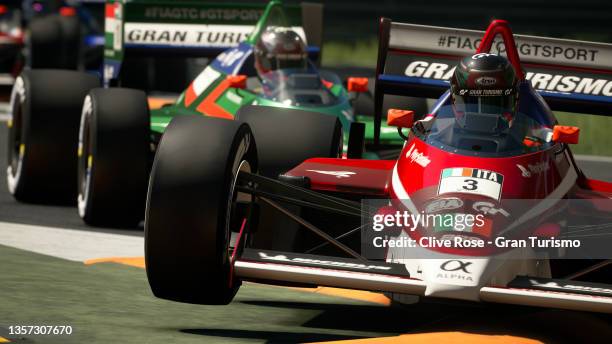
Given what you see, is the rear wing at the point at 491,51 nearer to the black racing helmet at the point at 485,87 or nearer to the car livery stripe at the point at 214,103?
the black racing helmet at the point at 485,87

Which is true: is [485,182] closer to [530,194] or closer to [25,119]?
[530,194]

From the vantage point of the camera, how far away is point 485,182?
725cm

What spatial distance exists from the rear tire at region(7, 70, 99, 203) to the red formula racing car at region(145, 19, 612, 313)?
372cm

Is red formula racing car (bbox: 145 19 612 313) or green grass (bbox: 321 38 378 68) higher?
red formula racing car (bbox: 145 19 612 313)

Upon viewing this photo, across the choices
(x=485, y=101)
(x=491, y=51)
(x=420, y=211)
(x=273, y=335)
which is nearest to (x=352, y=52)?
(x=491, y=51)

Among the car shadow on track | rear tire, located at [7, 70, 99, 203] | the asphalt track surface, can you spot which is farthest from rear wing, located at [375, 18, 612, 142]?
rear tire, located at [7, 70, 99, 203]

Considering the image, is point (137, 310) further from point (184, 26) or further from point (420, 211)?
point (184, 26)

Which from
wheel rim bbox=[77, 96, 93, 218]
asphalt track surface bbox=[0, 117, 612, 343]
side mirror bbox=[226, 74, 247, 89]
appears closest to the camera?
asphalt track surface bbox=[0, 117, 612, 343]

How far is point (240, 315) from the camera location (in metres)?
7.71

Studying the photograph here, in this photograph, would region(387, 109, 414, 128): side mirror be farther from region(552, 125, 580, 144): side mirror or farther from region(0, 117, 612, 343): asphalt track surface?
region(0, 117, 612, 343): asphalt track surface

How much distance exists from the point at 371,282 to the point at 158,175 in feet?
3.70

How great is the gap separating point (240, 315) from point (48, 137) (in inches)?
179

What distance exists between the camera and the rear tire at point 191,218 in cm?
681

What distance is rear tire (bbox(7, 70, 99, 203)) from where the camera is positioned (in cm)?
1178
